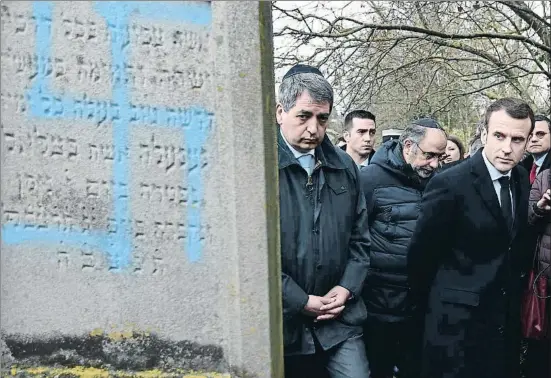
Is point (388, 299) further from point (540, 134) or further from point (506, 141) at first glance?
point (540, 134)

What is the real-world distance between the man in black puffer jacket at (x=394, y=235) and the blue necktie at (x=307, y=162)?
1.05 m

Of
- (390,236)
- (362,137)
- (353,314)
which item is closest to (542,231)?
(390,236)

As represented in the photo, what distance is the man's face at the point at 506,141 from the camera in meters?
3.45

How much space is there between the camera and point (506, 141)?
137 inches

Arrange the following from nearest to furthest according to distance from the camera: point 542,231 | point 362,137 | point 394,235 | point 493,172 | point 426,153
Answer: point 493,172 < point 542,231 < point 394,235 < point 426,153 < point 362,137

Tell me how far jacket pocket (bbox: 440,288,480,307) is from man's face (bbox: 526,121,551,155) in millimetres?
3177

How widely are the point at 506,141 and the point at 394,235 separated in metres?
0.86

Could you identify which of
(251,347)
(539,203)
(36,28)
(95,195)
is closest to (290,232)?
(251,347)

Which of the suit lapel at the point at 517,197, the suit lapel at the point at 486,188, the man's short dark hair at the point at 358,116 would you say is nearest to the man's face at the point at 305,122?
the suit lapel at the point at 486,188

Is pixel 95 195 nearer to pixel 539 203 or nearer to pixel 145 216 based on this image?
pixel 145 216

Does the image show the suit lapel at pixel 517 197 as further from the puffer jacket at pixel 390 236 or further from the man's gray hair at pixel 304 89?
the man's gray hair at pixel 304 89

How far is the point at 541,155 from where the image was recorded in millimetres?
6145

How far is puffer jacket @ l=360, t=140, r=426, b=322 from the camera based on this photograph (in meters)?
3.98

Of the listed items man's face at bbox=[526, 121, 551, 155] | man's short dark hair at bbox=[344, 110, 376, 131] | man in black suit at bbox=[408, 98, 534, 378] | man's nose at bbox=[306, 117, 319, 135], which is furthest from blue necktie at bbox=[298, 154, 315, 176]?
man's face at bbox=[526, 121, 551, 155]
